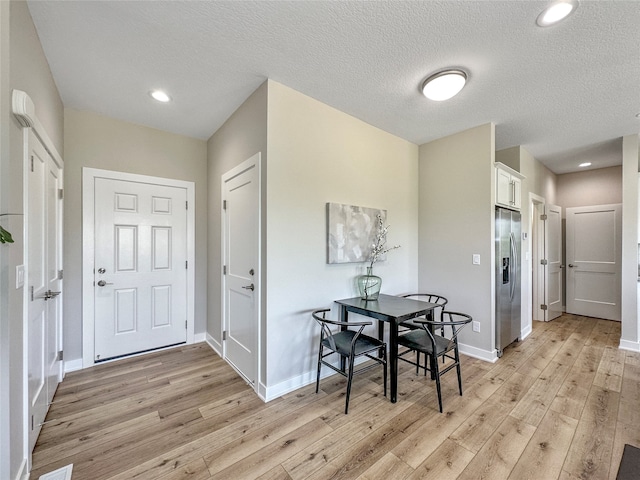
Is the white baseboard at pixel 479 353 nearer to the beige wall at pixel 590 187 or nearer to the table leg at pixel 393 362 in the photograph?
the table leg at pixel 393 362

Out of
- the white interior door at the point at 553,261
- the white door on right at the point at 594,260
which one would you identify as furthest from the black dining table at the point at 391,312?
the white door on right at the point at 594,260

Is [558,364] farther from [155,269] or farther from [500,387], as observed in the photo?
[155,269]

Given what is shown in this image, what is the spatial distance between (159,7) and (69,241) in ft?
7.92

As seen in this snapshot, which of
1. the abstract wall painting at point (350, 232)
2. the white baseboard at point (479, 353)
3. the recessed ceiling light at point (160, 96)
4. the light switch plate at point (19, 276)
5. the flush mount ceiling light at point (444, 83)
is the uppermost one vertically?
the recessed ceiling light at point (160, 96)

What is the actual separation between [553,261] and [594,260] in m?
0.68

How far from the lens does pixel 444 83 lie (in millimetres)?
2176

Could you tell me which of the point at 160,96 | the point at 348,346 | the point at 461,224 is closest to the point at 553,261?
the point at 461,224

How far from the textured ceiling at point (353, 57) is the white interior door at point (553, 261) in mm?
2010

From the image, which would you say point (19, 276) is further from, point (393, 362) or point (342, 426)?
point (393, 362)

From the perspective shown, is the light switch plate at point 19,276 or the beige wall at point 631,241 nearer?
the light switch plate at point 19,276

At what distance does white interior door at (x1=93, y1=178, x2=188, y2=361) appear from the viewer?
2938mm

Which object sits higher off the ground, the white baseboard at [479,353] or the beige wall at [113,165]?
the beige wall at [113,165]

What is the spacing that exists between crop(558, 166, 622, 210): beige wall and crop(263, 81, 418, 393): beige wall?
4.50 meters

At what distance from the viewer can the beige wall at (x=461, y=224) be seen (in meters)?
3.08
